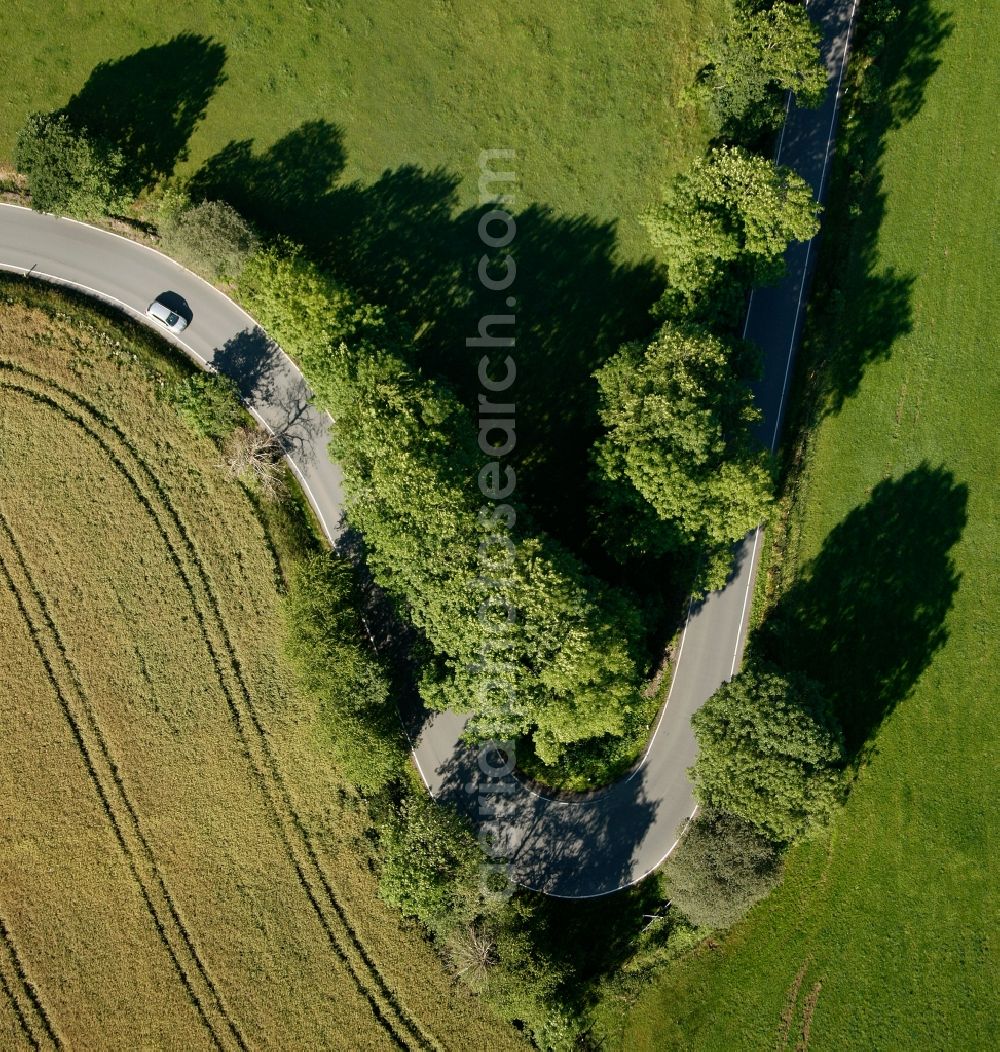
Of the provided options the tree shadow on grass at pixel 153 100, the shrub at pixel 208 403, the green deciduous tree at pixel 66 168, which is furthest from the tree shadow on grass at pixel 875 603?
the green deciduous tree at pixel 66 168

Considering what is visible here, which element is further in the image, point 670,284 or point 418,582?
point 670,284

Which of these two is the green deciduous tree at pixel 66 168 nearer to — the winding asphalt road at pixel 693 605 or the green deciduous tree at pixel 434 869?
the winding asphalt road at pixel 693 605

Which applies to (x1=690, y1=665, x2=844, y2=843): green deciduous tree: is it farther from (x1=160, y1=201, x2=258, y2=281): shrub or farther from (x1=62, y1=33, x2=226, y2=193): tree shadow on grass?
(x1=62, y1=33, x2=226, y2=193): tree shadow on grass

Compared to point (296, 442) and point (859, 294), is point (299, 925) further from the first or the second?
point (859, 294)

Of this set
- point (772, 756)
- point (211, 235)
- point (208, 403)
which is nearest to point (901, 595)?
point (772, 756)

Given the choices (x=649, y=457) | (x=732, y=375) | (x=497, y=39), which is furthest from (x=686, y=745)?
(x=497, y=39)
